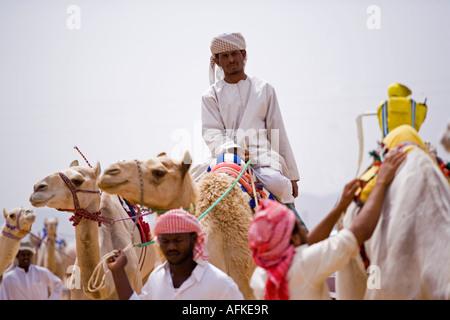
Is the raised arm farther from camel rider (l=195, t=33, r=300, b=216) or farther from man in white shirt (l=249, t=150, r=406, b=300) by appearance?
camel rider (l=195, t=33, r=300, b=216)

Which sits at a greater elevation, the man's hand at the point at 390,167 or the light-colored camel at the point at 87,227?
the man's hand at the point at 390,167

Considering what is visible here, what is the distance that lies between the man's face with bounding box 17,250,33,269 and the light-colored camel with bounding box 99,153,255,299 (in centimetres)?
698

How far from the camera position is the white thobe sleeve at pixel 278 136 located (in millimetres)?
7086

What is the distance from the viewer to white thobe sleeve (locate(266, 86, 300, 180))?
7.09 m

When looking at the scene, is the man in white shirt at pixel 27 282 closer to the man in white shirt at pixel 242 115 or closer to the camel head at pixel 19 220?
the camel head at pixel 19 220

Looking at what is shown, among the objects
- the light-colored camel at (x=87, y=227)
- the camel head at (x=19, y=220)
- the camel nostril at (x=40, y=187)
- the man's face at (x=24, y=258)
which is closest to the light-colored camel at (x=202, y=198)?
the light-colored camel at (x=87, y=227)

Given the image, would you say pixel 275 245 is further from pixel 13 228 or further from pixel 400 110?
pixel 13 228

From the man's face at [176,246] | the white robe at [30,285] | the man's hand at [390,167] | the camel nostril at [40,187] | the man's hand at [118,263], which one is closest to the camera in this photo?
the man's hand at [390,167]

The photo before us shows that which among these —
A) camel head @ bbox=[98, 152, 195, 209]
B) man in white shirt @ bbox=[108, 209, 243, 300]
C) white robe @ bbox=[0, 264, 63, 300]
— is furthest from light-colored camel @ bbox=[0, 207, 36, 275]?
man in white shirt @ bbox=[108, 209, 243, 300]

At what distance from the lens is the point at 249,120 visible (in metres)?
6.92

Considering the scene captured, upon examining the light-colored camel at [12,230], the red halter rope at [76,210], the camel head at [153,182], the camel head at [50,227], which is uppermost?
the camel head at [153,182]

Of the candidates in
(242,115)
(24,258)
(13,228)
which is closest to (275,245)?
(242,115)

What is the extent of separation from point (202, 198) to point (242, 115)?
147 centimetres
